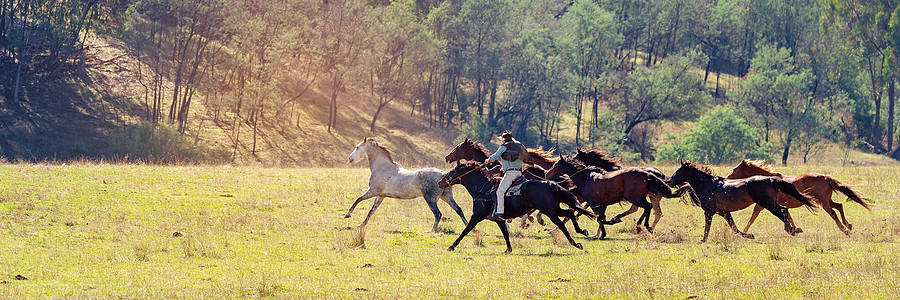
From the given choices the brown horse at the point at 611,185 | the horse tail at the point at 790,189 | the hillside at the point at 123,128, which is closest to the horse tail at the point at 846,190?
the horse tail at the point at 790,189

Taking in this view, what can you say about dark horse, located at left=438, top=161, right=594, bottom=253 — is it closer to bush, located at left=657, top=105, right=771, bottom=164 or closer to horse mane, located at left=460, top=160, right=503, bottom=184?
horse mane, located at left=460, top=160, right=503, bottom=184

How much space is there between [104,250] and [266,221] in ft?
16.6

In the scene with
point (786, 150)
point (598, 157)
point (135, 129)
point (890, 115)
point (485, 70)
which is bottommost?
point (786, 150)

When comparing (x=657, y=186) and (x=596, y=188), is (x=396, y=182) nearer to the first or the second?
(x=596, y=188)

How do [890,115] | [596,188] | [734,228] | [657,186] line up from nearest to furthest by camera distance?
[734,228] < [657,186] < [596,188] < [890,115]

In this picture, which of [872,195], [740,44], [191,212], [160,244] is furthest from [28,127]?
[740,44]

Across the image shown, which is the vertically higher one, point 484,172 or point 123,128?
point 484,172

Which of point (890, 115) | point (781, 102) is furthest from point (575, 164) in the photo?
point (890, 115)

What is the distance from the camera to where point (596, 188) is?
17.9 m

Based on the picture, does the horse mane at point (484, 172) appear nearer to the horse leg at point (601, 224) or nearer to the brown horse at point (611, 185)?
the horse leg at point (601, 224)

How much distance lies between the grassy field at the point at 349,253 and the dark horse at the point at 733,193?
492 millimetres

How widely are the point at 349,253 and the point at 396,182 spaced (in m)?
4.63

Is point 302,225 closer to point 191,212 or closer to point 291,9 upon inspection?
point 191,212

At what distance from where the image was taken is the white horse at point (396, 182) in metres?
18.6
